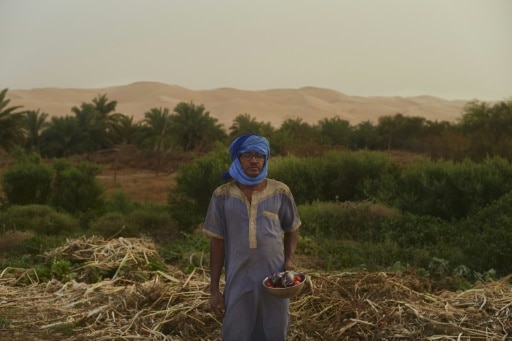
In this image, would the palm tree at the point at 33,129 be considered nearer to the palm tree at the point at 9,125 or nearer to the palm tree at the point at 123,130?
the palm tree at the point at 123,130

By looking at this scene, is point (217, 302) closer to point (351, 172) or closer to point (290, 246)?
point (290, 246)

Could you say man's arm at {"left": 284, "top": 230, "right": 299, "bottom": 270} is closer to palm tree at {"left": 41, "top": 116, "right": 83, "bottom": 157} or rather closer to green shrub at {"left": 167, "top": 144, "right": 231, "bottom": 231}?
green shrub at {"left": 167, "top": 144, "right": 231, "bottom": 231}

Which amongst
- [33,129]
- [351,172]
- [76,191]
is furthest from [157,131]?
[351,172]

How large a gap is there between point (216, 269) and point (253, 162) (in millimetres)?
639

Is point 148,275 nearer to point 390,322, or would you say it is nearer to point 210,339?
point 210,339

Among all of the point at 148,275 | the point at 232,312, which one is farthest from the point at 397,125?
the point at 232,312

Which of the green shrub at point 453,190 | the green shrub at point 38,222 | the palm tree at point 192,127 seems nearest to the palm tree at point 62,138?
the palm tree at point 192,127

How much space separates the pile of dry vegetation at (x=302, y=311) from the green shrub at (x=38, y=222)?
23.2ft

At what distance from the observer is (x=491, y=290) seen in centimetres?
563

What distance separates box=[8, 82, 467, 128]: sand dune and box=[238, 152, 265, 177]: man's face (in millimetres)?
77586

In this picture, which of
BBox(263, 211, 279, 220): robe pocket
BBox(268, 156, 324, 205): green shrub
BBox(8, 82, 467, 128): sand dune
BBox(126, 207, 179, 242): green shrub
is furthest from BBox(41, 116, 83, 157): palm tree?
BBox(8, 82, 467, 128): sand dune

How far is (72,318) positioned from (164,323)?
896 millimetres

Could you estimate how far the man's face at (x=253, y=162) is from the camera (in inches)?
148

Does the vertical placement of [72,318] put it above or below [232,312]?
below
